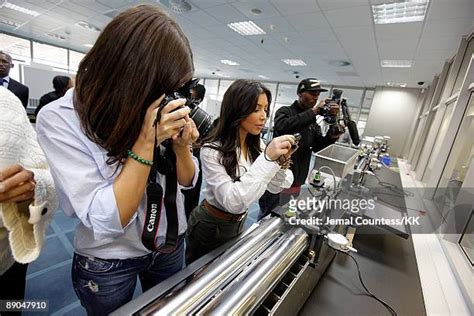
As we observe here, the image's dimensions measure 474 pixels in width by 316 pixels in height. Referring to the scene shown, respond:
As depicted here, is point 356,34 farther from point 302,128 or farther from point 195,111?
point 195,111

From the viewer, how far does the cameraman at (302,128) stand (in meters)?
1.72

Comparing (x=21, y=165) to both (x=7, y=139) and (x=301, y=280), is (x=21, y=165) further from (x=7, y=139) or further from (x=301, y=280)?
(x=301, y=280)

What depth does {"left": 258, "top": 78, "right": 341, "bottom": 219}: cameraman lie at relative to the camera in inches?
67.8

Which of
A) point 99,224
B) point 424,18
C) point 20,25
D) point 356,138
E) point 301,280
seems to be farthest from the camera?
point 20,25

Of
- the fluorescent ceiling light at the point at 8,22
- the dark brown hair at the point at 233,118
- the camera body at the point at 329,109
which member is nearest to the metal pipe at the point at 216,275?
the dark brown hair at the point at 233,118

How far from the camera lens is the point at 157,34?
553 millimetres

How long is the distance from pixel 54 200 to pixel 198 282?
0.48 meters

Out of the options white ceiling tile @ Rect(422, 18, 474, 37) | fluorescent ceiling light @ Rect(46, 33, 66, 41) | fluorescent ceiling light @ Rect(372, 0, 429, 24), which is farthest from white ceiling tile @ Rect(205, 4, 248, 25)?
fluorescent ceiling light @ Rect(46, 33, 66, 41)

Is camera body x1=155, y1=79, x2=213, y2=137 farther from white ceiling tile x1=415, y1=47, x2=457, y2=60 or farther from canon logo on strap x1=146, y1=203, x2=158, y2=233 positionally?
white ceiling tile x1=415, y1=47, x2=457, y2=60

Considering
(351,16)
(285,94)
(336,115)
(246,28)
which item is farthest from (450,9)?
(285,94)

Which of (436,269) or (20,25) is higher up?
(20,25)

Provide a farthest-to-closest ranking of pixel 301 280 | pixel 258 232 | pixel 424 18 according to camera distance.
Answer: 1. pixel 424 18
2. pixel 258 232
3. pixel 301 280

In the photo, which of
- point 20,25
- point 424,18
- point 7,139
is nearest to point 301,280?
point 7,139

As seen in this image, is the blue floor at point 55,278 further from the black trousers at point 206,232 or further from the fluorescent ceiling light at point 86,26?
the fluorescent ceiling light at point 86,26
